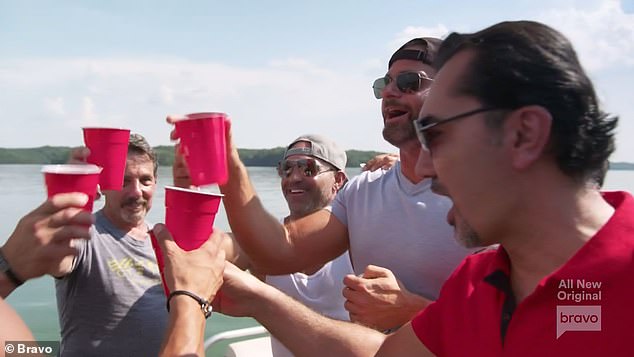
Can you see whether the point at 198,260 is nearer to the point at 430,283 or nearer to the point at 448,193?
the point at 448,193

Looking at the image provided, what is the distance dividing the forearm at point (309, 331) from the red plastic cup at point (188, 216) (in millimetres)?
480

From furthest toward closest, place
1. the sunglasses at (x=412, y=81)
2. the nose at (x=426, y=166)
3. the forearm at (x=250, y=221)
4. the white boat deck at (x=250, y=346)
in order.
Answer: the white boat deck at (x=250, y=346) → the sunglasses at (x=412, y=81) → the forearm at (x=250, y=221) → the nose at (x=426, y=166)

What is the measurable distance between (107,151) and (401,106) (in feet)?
4.64

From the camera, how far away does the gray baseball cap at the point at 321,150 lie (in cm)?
474

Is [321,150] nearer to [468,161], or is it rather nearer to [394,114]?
[394,114]

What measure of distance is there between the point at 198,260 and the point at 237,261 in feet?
4.59

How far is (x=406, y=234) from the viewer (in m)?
2.66

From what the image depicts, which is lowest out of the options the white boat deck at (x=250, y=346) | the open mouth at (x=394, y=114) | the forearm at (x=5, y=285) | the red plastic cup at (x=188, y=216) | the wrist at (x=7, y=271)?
the white boat deck at (x=250, y=346)

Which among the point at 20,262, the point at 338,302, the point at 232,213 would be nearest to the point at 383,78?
the point at 232,213

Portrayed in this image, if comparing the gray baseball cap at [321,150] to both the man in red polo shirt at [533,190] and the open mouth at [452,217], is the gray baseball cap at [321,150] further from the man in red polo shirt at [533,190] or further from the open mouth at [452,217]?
the man in red polo shirt at [533,190]

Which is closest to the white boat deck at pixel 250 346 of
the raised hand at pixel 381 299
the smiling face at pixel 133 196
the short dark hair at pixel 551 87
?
the smiling face at pixel 133 196

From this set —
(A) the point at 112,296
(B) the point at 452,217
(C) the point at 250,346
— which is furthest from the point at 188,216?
(C) the point at 250,346

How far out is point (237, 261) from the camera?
338 cm

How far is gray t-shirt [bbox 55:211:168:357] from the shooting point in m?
3.36
